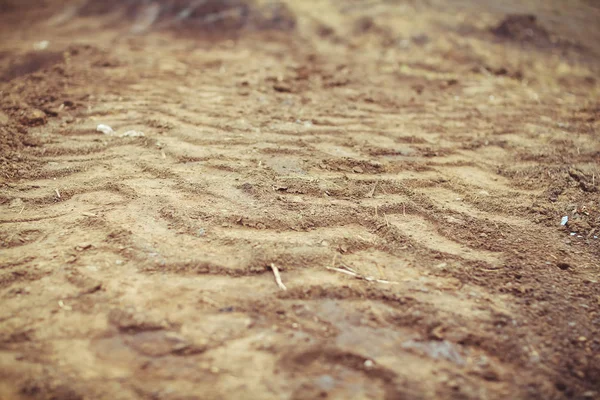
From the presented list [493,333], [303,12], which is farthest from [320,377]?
[303,12]

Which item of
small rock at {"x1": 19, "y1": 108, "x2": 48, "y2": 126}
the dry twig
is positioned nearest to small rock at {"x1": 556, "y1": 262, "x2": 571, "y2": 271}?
the dry twig

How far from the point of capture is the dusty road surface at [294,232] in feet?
4.66

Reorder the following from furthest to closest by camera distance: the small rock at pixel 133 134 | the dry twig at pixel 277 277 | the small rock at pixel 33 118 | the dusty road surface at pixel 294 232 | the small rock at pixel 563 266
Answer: the small rock at pixel 33 118
the small rock at pixel 133 134
the small rock at pixel 563 266
the dry twig at pixel 277 277
the dusty road surface at pixel 294 232

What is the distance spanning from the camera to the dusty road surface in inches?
56.0

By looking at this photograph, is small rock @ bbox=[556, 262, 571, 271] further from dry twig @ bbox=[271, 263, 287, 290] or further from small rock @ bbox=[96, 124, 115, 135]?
small rock @ bbox=[96, 124, 115, 135]

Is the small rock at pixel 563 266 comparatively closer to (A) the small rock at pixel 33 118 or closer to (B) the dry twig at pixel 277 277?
(B) the dry twig at pixel 277 277

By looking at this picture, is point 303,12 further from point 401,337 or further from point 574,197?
point 401,337

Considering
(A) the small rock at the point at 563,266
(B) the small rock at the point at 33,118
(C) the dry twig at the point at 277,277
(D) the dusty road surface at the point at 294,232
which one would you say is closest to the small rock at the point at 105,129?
(D) the dusty road surface at the point at 294,232

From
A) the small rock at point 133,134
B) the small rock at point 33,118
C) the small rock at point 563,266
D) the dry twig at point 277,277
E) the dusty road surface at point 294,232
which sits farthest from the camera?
the small rock at point 33,118

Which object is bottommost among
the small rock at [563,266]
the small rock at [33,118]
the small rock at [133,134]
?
the small rock at [563,266]

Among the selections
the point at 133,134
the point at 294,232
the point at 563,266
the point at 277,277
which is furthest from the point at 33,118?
the point at 563,266

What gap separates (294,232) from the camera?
203 cm

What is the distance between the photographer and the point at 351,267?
73.1 inches

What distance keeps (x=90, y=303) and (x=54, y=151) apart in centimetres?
158
